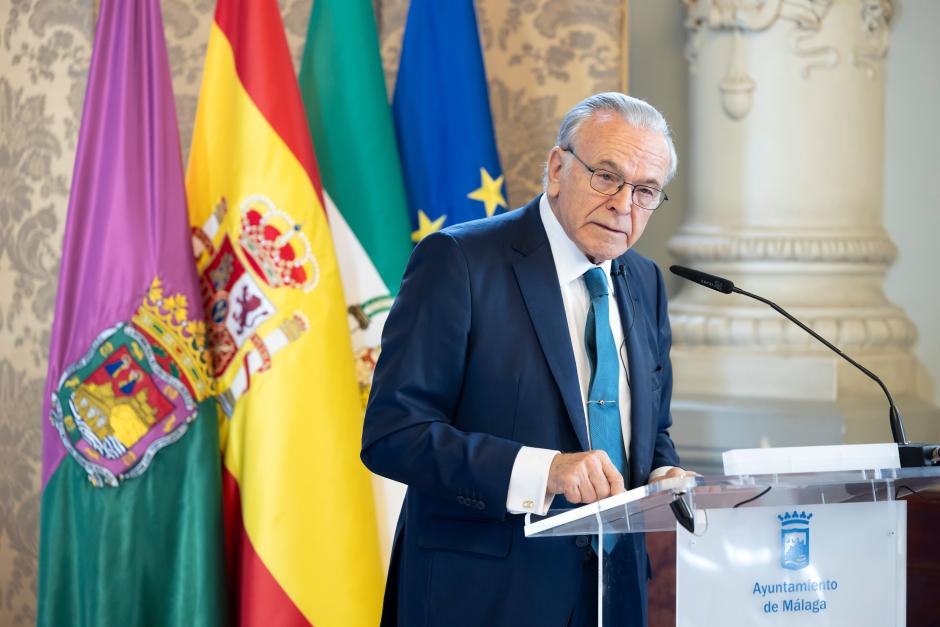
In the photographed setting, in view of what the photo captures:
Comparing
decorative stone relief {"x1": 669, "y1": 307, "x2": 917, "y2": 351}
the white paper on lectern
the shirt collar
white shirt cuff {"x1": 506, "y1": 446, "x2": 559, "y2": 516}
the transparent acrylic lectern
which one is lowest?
the transparent acrylic lectern

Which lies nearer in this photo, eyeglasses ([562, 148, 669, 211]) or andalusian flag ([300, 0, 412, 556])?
eyeglasses ([562, 148, 669, 211])

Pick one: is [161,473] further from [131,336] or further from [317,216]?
[317,216]

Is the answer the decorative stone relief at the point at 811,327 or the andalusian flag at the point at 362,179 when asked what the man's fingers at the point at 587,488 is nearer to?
the andalusian flag at the point at 362,179

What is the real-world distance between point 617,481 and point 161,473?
1619 millimetres

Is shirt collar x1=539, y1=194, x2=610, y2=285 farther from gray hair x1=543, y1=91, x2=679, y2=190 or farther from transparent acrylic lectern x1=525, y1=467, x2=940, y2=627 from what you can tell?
transparent acrylic lectern x1=525, y1=467, x2=940, y2=627

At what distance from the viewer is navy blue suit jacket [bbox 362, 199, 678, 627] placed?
5.59 feet

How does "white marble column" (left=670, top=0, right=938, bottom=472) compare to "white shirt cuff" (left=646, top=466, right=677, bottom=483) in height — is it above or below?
above

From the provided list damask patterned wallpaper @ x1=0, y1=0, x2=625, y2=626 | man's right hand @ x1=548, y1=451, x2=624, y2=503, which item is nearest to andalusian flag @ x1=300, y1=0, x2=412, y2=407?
damask patterned wallpaper @ x1=0, y1=0, x2=625, y2=626

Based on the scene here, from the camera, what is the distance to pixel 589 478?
1.53 m

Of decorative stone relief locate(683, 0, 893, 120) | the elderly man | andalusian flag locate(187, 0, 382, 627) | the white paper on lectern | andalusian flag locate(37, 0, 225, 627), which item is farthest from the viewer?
decorative stone relief locate(683, 0, 893, 120)

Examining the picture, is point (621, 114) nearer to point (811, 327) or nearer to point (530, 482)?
point (530, 482)

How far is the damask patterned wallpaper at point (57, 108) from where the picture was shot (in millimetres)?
3148

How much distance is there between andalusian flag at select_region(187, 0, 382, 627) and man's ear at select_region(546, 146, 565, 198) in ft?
3.62

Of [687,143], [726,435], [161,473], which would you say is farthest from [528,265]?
[687,143]
